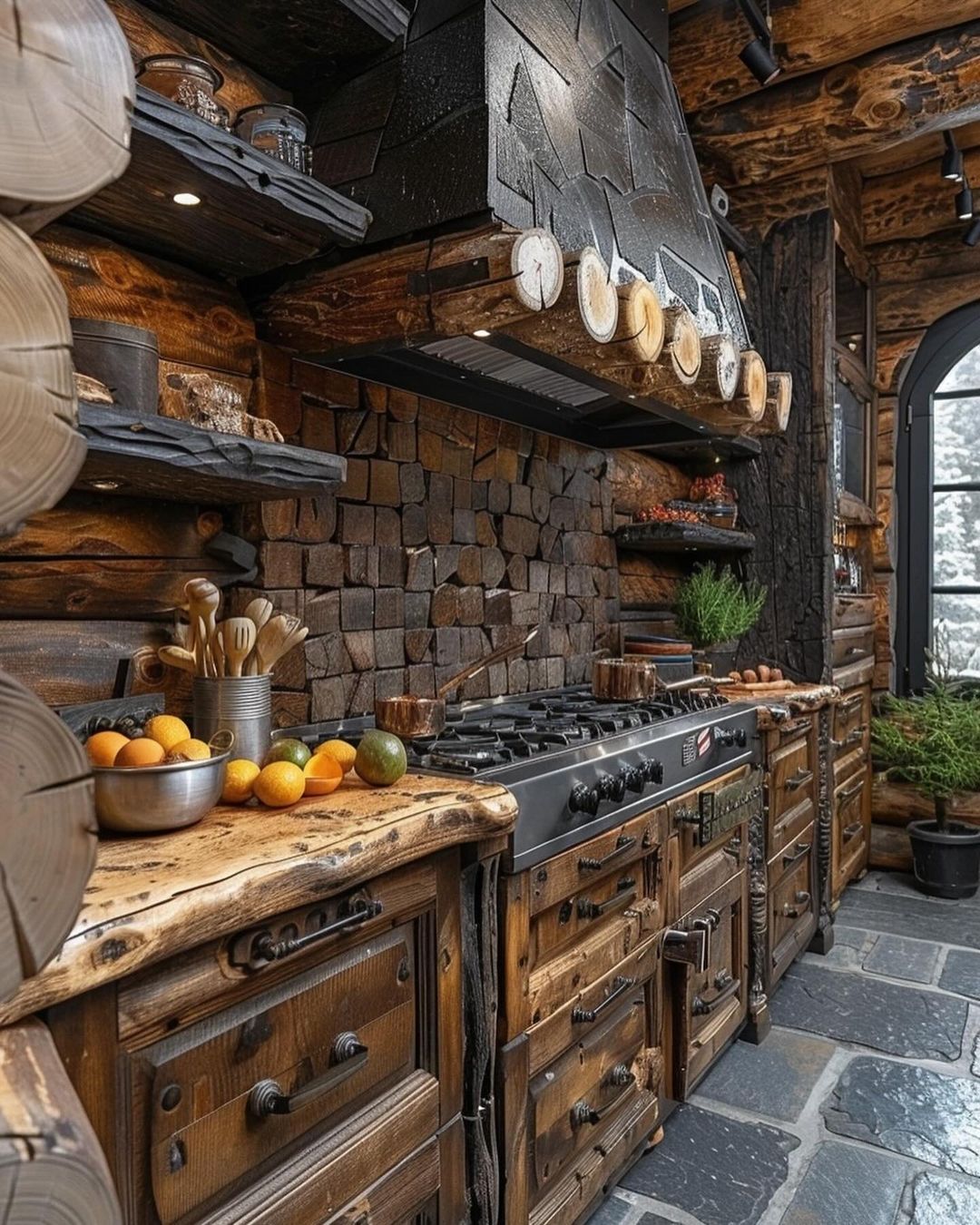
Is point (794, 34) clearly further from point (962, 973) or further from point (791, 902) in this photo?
point (962, 973)

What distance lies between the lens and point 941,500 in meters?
4.39

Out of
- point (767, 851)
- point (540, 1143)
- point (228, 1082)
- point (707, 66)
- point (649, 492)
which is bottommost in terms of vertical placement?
point (540, 1143)

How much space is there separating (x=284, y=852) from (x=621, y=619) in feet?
7.85

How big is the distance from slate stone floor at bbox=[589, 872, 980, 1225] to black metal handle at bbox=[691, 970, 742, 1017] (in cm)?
23

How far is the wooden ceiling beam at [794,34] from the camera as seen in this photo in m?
2.73

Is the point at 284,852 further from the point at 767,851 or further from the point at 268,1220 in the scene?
the point at 767,851

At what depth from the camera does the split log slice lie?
1.73 ft

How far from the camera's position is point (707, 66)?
10.0 ft

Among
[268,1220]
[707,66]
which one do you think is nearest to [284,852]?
[268,1220]

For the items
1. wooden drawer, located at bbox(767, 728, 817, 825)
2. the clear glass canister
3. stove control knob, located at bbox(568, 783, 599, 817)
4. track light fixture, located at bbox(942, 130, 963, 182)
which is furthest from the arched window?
the clear glass canister

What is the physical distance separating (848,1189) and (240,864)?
176cm

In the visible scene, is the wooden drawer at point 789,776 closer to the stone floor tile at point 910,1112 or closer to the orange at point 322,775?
the stone floor tile at point 910,1112

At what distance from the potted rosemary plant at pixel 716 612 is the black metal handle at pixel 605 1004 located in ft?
5.89

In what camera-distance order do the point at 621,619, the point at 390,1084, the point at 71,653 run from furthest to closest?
the point at 621,619
the point at 71,653
the point at 390,1084
